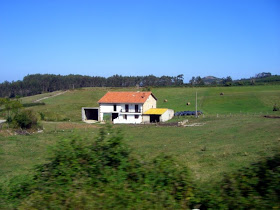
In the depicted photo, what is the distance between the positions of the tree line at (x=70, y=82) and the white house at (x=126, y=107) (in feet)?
254

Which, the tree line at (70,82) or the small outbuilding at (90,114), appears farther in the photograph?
the tree line at (70,82)

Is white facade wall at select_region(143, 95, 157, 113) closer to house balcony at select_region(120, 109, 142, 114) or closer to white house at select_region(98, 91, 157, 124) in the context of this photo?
white house at select_region(98, 91, 157, 124)

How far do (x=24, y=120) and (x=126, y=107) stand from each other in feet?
75.3

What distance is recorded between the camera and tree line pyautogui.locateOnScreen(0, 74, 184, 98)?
132 metres

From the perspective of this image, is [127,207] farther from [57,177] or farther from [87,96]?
[87,96]

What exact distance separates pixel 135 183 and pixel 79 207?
1.07m

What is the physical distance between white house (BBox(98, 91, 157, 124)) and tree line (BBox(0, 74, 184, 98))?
7741cm

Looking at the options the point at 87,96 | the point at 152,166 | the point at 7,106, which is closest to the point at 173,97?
the point at 87,96

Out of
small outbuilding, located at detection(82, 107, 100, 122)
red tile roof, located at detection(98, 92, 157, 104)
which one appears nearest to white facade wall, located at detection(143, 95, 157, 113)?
red tile roof, located at detection(98, 92, 157, 104)

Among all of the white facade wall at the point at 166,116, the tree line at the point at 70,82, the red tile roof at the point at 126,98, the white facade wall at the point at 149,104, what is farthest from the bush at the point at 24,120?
the tree line at the point at 70,82

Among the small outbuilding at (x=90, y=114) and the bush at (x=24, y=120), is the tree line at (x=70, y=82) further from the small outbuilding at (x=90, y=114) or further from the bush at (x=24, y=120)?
the bush at (x=24, y=120)

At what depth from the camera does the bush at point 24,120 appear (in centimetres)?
4334

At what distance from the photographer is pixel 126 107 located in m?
61.8

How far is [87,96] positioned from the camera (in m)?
101
